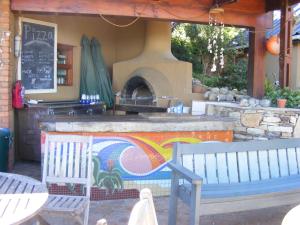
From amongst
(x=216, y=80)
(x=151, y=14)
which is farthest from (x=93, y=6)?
(x=216, y=80)

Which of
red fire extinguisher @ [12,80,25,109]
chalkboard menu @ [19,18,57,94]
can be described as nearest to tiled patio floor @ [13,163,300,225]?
red fire extinguisher @ [12,80,25,109]

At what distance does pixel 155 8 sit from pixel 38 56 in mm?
2292

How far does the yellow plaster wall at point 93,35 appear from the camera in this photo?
7.71m

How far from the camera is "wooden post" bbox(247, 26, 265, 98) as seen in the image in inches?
256

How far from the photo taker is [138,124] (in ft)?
15.5

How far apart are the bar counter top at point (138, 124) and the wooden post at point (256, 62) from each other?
1.59 m

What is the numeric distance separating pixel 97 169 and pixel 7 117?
5.01 ft

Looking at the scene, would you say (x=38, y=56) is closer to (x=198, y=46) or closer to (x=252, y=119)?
(x=252, y=119)

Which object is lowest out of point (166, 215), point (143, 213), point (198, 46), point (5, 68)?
point (166, 215)

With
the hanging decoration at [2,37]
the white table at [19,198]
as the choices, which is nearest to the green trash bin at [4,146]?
the hanging decoration at [2,37]

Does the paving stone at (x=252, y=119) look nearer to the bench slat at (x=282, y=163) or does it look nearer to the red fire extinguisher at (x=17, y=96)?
the bench slat at (x=282, y=163)

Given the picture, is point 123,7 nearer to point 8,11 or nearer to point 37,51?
point 8,11

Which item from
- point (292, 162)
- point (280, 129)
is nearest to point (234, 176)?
point (292, 162)

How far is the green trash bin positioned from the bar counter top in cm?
71
